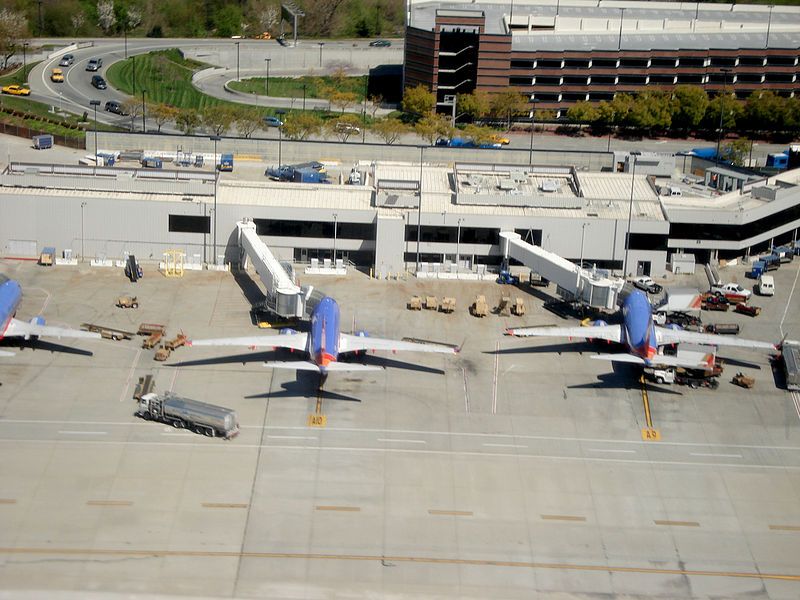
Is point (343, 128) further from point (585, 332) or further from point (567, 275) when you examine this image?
point (585, 332)

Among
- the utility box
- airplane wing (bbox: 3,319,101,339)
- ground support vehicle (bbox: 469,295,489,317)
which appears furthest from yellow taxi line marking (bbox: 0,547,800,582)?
the utility box

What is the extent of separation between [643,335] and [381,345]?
895 inches

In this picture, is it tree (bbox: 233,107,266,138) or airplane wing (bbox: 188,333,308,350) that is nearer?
airplane wing (bbox: 188,333,308,350)

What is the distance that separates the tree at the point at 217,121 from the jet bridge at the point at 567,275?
64.9 metres

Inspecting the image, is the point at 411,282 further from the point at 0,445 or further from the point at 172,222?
the point at 0,445

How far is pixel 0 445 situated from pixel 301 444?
73.9ft

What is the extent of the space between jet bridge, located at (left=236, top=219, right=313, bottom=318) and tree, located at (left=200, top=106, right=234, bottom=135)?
200 feet

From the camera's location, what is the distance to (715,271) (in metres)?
138

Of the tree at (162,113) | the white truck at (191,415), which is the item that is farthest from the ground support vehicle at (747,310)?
the tree at (162,113)

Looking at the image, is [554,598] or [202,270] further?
[202,270]

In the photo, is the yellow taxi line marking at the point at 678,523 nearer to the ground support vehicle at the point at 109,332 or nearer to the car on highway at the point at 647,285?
the car on highway at the point at 647,285

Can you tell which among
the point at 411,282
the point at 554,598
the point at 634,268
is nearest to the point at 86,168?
the point at 411,282

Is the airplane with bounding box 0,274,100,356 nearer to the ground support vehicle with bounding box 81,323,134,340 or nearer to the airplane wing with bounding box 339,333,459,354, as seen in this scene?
the ground support vehicle with bounding box 81,323,134,340

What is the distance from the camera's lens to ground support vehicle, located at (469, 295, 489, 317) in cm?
12144
